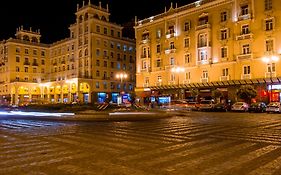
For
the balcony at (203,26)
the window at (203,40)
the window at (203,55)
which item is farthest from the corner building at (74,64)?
the balcony at (203,26)

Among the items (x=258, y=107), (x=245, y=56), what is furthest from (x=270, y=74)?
(x=258, y=107)

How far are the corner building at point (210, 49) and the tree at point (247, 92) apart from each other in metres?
2.09

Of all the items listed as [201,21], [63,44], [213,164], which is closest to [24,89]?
[63,44]

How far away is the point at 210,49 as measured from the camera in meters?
48.6

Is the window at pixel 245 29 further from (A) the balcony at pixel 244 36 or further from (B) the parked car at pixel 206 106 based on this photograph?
(B) the parked car at pixel 206 106

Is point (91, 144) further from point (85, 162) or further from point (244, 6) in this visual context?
point (244, 6)

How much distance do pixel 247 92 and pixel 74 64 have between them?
4661cm

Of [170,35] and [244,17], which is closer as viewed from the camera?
[244,17]

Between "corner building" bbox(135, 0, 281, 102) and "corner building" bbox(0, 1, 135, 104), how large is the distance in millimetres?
14379

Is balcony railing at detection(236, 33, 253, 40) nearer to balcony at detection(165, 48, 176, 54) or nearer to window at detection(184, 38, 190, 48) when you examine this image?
window at detection(184, 38, 190, 48)

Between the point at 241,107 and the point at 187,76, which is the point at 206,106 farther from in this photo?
the point at 187,76

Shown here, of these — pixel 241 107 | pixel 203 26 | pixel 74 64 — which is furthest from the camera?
pixel 74 64

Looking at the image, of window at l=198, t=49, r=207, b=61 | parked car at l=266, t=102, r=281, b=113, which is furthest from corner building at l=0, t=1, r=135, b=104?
parked car at l=266, t=102, r=281, b=113

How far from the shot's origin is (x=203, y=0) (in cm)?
4972
